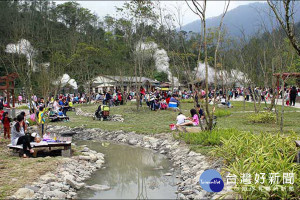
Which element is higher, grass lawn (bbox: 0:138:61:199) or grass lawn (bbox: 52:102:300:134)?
grass lawn (bbox: 52:102:300:134)

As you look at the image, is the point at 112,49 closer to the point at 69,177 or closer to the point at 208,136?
the point at 208,136

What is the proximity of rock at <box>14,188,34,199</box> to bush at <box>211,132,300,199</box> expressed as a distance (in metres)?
3.68

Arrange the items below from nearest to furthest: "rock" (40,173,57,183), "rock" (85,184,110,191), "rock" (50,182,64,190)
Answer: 1. "rock" (50,182,64,190)
2. "rock" (40,173,57,183)
3. "rock" (85,184,110,191)

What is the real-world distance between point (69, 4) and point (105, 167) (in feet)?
145

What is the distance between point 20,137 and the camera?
8.32 meters

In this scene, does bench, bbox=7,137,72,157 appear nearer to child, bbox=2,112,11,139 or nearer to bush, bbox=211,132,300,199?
child, bbox=2,112,11,139

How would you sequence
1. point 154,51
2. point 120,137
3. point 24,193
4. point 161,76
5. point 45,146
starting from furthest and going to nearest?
point 161,76 < point 154,51 < point 120,137 < point 45,146 < point 24,193

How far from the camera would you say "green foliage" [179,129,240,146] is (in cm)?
849

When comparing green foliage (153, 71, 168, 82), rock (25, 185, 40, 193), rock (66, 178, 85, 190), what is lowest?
rock (66, 178, 85, 190)

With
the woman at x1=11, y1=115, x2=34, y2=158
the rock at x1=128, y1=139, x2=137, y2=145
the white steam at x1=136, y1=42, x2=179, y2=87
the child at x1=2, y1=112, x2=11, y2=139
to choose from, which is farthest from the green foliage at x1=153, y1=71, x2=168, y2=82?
the woman at x1=11, y1=115, x2=34, y2=158

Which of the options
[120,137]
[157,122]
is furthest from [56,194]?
[157,122]

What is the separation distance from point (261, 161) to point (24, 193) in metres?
4.34

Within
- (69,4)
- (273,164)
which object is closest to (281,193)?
(273,164)

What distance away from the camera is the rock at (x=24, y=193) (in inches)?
213
